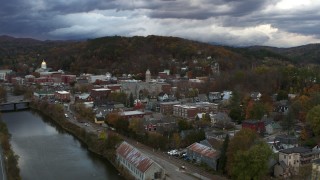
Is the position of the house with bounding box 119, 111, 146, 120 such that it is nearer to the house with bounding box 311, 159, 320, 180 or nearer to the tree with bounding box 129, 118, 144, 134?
the tree with bounding box 129, 118, 144, 134

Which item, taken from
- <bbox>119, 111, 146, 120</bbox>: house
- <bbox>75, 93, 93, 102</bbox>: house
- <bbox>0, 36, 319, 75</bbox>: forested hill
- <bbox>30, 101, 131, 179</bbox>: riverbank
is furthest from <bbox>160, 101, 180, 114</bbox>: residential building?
<bbox>0, 36, 319, 75</bbox>: forested hill

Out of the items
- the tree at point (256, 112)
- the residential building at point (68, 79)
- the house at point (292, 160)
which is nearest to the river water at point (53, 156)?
the house at point (292, 160)

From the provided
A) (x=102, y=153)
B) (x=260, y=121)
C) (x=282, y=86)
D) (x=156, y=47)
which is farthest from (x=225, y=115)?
(x=156, y=47)

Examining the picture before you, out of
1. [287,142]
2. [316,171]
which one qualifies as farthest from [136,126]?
[316,171]

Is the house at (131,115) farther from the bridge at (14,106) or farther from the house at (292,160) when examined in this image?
the bridge at (14,106)

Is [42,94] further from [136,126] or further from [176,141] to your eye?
[176,141]
